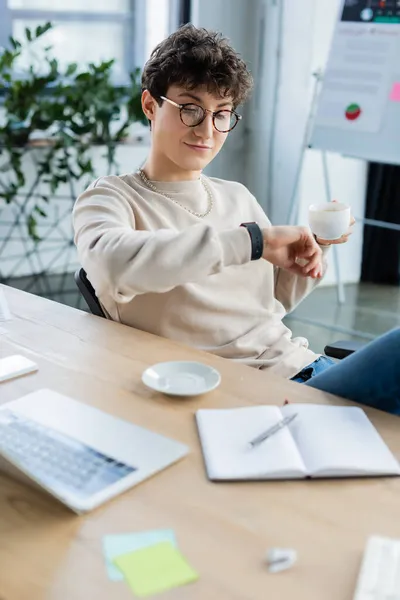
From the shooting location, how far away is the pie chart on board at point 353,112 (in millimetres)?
3453

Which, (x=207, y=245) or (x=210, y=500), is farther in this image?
(x=207, y=245)

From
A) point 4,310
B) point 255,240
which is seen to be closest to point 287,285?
point 255,240

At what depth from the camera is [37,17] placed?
414cm

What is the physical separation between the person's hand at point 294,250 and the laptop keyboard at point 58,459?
2.09 feet

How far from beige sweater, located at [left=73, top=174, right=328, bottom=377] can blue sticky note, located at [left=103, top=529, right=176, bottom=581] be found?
1.97 ft

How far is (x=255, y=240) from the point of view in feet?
4.95

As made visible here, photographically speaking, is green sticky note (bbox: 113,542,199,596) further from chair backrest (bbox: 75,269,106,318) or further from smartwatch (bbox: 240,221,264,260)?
chair backrest (bbox: 75,269,106,318)

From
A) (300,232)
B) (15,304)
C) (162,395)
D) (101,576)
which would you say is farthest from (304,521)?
(15,304)

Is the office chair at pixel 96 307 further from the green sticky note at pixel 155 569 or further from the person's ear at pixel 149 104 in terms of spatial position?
the green sticky note at pixel 155 569

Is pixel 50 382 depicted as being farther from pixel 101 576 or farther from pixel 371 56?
pixel 371 56

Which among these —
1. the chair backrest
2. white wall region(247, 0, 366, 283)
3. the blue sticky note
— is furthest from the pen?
white wall region(247, 0, 366, 283)

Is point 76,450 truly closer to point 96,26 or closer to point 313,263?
point 313,263

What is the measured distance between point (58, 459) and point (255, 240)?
624 mm

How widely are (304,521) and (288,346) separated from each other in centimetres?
83
